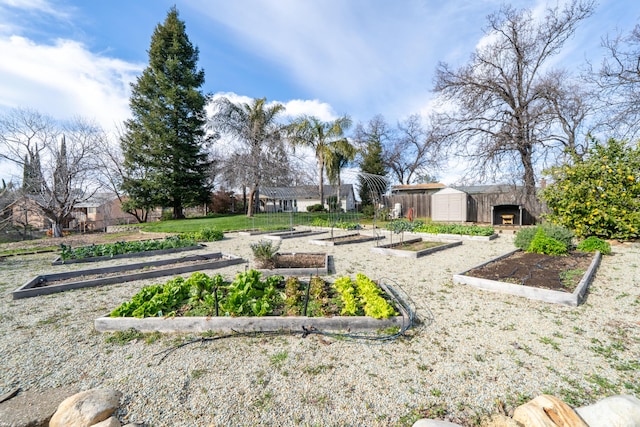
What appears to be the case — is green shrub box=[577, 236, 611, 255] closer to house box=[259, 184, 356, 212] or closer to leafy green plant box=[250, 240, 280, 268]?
leafy green plant box=[250, 240, 280, 268]

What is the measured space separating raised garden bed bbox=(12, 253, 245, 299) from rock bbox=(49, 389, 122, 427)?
4051 mm

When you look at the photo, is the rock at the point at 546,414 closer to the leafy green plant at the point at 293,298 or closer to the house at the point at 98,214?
the leafy green plant at the point at 293,298

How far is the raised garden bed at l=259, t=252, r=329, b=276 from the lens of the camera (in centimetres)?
553

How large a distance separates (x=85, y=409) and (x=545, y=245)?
9.16 metres

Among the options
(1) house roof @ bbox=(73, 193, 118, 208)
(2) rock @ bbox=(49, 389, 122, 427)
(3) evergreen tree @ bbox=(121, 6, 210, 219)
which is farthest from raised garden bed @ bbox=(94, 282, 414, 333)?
(3) evergreen tree @ bbox=(121, 6, 210, 219)

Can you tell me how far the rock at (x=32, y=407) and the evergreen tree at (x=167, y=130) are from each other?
20.7 meters

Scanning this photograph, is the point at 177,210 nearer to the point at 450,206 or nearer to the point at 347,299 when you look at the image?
the point at 450,206

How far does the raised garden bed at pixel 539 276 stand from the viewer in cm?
424

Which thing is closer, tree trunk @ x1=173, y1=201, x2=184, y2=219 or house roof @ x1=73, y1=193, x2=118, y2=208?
house roof @ x1=73, y1=193, x2=118, y2=208

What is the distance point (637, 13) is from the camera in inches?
424

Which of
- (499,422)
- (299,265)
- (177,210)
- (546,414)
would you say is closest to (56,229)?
(177,210)

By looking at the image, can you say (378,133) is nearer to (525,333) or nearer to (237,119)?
(237,119)

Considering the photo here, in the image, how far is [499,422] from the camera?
185cm

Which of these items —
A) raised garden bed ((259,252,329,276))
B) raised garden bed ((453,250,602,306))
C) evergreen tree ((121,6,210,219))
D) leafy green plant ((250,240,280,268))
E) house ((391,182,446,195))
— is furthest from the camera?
house ((391,182,446,195))
